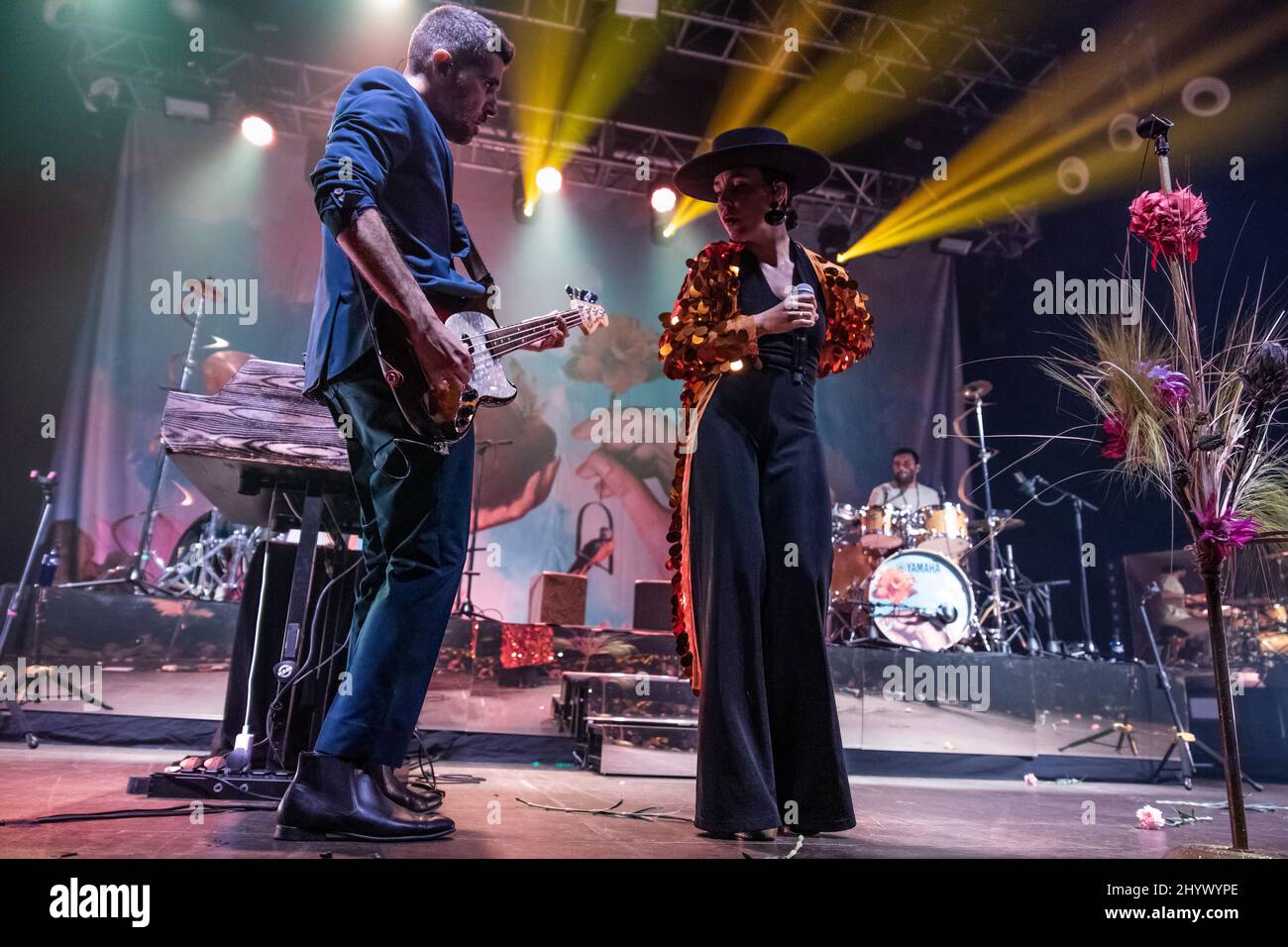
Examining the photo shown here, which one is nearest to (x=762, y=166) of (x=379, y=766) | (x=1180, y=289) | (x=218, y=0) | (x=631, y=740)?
(x=1180, y=289)

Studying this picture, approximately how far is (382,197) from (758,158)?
4.01 feet

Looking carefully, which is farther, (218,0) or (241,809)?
(218,0)

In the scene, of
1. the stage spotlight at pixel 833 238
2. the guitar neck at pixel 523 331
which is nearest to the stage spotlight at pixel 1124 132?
the stage spotlight at pixel 833 238

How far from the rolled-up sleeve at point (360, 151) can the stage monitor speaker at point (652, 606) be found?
5.33 meters

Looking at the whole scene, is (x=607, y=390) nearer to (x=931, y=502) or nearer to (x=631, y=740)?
(x=931, y=502)

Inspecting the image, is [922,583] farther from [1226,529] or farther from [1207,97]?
[1226,529]

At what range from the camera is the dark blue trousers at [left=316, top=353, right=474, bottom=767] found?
2119 millimetres

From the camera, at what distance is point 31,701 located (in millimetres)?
5172

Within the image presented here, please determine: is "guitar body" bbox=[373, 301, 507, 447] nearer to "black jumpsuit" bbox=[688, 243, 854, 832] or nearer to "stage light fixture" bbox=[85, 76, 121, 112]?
"black jumpsuit" bbox=[688, 243, 854, 832]

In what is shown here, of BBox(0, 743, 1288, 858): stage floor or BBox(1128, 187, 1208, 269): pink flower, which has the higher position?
BBox(1128, 187, 1208, 269): pink flower

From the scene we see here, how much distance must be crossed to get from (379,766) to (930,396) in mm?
10088

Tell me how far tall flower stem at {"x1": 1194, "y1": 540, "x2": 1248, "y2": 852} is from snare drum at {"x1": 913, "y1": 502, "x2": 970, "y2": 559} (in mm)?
5610

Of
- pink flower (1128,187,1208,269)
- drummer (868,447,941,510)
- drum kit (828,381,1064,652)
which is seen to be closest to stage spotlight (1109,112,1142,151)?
drum kit (828,381,1064,652)

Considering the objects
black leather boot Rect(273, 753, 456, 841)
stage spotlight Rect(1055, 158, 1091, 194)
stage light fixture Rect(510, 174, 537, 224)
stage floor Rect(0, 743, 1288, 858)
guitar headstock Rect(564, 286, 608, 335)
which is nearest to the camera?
stage floor Rect(0, 743, 1288, 858)
